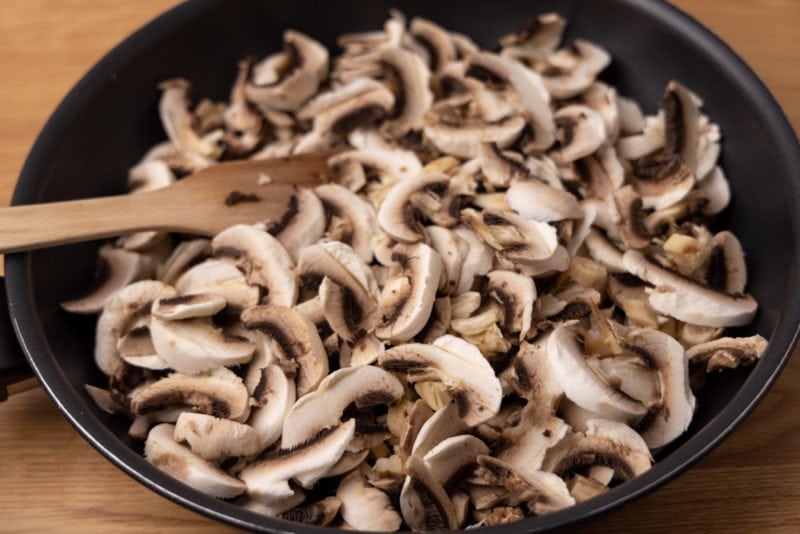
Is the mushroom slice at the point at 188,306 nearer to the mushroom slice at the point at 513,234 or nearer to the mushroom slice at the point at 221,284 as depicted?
the mushroom slice at the point at 221,284

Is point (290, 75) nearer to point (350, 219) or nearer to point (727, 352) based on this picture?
point (350, 219)

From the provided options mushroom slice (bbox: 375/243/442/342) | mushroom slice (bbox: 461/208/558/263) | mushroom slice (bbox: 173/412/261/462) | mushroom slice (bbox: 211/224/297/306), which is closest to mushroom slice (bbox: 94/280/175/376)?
mushroom slice (bbox: 211/224/297/306)

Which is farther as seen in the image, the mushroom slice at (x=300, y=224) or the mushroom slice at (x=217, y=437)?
the mushroom slice at (x=300, y=224)

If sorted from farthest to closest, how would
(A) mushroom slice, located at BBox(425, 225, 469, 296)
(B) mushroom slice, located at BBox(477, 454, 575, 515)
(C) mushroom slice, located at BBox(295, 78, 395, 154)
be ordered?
(C) mushroom slice, located at BBox(295, 78, 395, 154)
(A) mushroom slice, located at BBox(425, 225, 469, 296)
(B) mushroom slice, located at BBox(477, 454, 575, 515)

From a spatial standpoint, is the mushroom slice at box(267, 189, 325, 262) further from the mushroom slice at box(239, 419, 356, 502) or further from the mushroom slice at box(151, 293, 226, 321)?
the mushroom slice at box(239, 419, 356, 502)

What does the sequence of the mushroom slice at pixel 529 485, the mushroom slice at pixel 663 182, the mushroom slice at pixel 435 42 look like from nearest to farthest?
the mushroom slice at pixel 529 485 < the mushroom slice at pixel 663 182 < the mushroom slice at pixel 435 42

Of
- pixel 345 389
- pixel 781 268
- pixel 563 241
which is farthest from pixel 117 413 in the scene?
pixel 781 268

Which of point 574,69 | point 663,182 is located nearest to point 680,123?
point 663,182

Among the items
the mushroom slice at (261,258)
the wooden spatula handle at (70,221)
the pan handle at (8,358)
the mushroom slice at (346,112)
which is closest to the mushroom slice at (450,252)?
the mushroom slice at (261,258)
